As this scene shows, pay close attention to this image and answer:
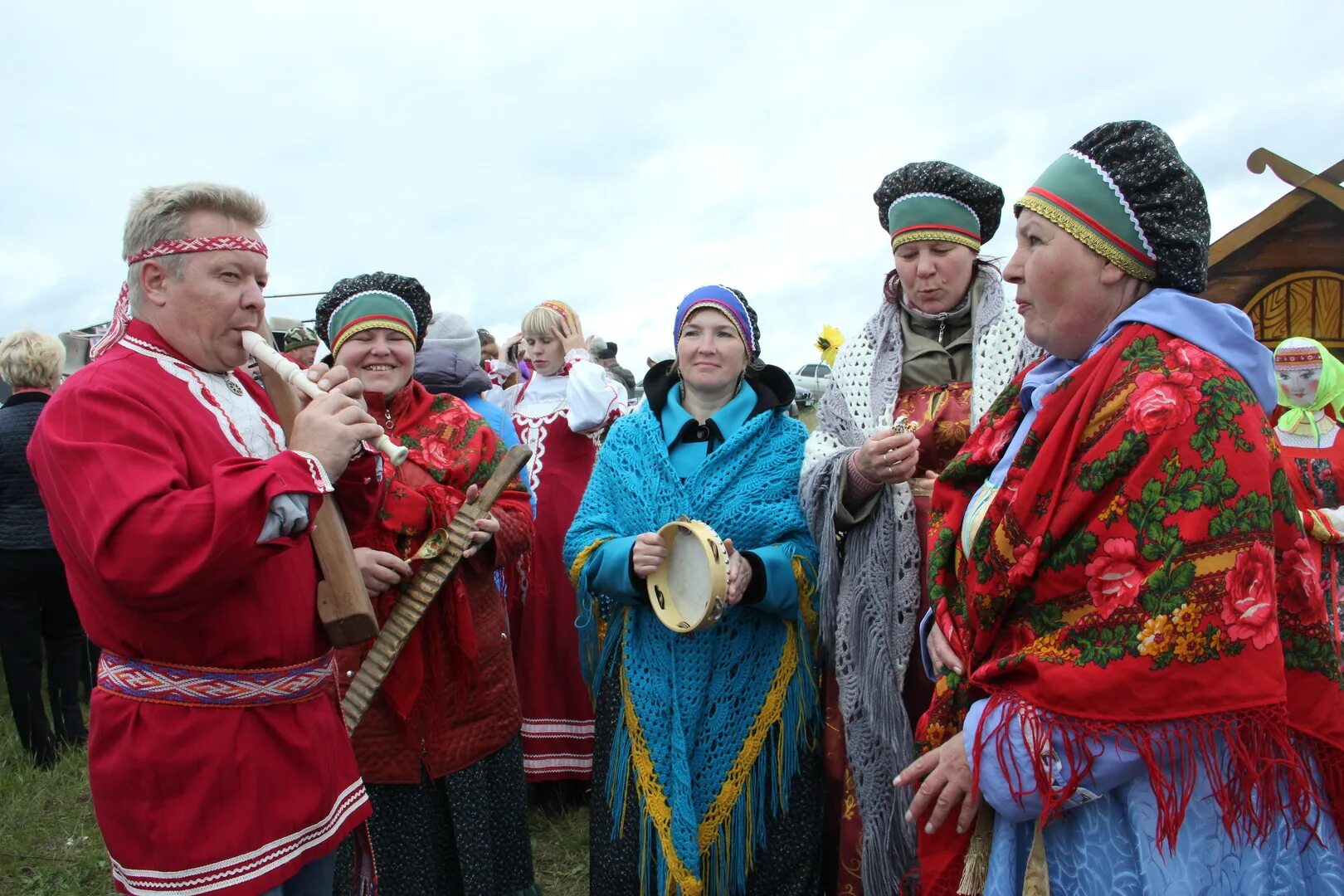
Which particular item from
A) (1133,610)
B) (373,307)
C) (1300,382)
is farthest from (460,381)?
(1300,382)

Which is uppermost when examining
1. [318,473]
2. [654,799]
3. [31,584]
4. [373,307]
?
[373,307]

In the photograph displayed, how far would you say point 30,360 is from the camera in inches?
208

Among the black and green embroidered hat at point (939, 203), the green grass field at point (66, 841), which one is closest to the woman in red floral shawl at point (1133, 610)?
the black and green embroidered hat at point (939, 203)

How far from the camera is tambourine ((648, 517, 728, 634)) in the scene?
2.46 metres

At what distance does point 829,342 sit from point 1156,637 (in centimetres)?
189

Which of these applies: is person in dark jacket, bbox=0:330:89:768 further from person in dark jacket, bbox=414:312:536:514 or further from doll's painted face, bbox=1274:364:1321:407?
doll's painted face, bbox=1274:364:1321:407

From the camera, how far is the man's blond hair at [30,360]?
527cm

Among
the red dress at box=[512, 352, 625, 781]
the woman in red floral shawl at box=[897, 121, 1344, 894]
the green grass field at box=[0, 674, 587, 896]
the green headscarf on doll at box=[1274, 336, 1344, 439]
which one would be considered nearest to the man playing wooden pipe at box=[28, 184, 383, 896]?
the woman in red floral shawl at box=[897, 121, 1344, 894]

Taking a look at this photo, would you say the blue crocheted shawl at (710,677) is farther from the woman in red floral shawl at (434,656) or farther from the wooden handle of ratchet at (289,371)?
the wooden handle of ratchet at (289,371)

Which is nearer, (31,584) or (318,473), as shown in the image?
(318,473)

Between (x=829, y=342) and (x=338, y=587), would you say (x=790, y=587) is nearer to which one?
(x=829, y=342)

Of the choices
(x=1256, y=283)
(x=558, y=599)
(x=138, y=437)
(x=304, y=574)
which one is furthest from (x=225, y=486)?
(x=1256, y=283)

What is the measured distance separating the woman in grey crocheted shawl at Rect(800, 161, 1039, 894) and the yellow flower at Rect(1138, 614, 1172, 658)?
3.35 feet

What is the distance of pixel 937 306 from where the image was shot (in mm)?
2779
